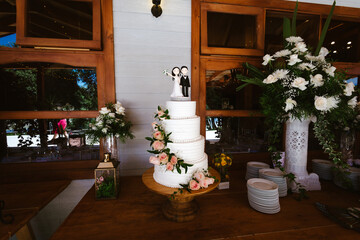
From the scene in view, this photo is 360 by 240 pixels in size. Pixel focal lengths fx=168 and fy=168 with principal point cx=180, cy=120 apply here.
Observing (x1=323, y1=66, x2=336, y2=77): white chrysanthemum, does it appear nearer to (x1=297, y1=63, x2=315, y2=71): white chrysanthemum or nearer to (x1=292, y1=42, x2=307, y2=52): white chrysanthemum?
(x1=297, y1=63, x2=315, y2=71): white chrysanthemum

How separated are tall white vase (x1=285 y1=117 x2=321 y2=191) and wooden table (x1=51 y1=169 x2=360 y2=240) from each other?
0.10m

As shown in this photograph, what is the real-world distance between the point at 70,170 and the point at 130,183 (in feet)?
2.17

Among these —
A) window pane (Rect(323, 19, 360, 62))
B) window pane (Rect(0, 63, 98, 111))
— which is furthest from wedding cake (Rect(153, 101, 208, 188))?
window pane (Rect(323, 19, 360, 62))

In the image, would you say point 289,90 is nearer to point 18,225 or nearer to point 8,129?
point 18,225

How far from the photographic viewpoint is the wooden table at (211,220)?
974 mm

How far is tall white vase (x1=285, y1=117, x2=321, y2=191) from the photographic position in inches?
57.5

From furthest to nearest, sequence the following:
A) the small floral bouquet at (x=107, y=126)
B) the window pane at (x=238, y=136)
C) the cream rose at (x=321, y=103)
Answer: the window pane at (x=238, y=136)
the small floral bouquet at (x=107, y=126)
the cream rose at (x=321, y=103)

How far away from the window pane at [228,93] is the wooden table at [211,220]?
965 millimetres

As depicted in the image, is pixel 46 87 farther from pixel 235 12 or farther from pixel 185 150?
pixel 235 12

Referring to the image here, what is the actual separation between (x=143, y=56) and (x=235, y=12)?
1.12m

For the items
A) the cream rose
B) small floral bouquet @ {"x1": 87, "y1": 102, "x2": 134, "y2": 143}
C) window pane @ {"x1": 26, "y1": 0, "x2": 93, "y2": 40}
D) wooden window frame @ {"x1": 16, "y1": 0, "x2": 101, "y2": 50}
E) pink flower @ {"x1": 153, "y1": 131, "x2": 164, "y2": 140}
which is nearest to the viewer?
pink flower @ {"x1": 153, "y1": 131, "x2": 164, "y2": 140}

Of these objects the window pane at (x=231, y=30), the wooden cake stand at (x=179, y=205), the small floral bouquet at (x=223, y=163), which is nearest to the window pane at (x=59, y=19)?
the window pane at (x=231, y=30)

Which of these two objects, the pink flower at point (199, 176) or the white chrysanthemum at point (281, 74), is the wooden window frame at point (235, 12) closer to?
the white chrysanthemum at point (281, 74)

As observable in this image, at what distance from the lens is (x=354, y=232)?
0.99m
